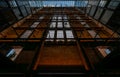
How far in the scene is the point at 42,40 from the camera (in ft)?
24.5

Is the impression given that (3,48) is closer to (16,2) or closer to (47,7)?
(16,2)

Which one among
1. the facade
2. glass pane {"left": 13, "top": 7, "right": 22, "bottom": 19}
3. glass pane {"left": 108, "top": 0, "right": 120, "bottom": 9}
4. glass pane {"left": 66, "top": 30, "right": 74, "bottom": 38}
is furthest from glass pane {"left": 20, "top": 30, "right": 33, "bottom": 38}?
glass pane {"left": 108, "top": 0, "right": 120, "bottom": 9}

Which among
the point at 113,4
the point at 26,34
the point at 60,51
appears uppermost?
the point at 113,4

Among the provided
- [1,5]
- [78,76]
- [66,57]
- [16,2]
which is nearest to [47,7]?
[16,2]

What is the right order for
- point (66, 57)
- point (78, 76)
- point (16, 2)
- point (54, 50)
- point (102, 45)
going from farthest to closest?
point (16, 2) → point (102, 45) → point (54, 50) → point (66, 57) → point (78, 76)

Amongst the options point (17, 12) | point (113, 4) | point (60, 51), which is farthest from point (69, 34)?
point (17, 12)

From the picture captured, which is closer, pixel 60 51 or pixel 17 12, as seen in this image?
pixel 60 51

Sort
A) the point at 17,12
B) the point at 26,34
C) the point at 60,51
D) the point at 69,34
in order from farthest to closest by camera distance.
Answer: the point at 17,12 → the point at 26,34 → the point at 69,34 → the point at 60,51

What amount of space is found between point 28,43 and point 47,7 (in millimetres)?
18102

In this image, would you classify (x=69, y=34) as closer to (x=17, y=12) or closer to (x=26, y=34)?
(x=26, y=34)

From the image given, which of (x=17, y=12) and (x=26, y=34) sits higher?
(x=17, y=12)

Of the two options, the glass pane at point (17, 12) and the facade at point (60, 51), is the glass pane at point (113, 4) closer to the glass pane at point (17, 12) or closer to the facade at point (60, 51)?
the facade at point (60, 51)

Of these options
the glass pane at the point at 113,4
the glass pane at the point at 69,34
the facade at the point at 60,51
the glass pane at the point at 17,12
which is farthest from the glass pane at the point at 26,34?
the glass pane at the point at 113,4

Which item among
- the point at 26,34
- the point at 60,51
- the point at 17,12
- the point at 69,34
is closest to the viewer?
the point at 60,51
